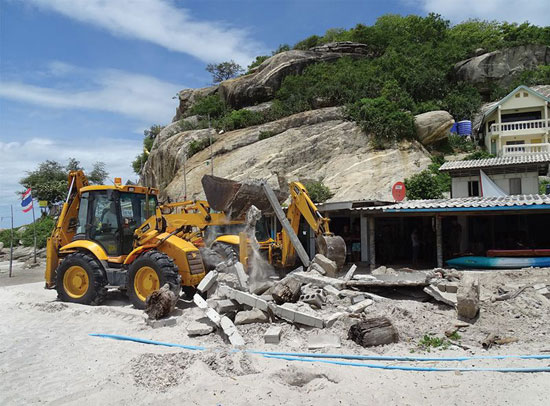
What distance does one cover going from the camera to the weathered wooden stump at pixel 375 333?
6949 millimetres

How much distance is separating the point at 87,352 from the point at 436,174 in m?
19.9

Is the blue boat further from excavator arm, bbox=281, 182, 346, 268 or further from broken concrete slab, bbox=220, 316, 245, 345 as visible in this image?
broken concrete slab, bbox=220, 316, 245, 345

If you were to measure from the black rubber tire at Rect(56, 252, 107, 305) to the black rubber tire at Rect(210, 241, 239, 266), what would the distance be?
2931mm

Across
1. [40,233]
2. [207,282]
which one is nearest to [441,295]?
[207,282]

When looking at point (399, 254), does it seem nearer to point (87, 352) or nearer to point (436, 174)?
point (436, 174)

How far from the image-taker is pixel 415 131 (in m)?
25.3

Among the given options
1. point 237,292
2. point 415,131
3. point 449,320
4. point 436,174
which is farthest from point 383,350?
point 415,131

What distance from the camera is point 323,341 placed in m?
7.09

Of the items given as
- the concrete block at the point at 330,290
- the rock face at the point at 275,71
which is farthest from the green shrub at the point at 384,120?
the concrete block at the point at 330,290

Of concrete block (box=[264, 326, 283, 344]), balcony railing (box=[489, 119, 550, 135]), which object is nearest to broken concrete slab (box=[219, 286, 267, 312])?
concrete block (box=[264, 326, 283, 344])

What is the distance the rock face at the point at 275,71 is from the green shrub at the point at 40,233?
1586cm

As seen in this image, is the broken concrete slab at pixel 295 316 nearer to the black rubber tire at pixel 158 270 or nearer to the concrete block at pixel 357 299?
the concrete block at pixel 357 299

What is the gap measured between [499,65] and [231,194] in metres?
27.6

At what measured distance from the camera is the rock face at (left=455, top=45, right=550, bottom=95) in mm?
30484
